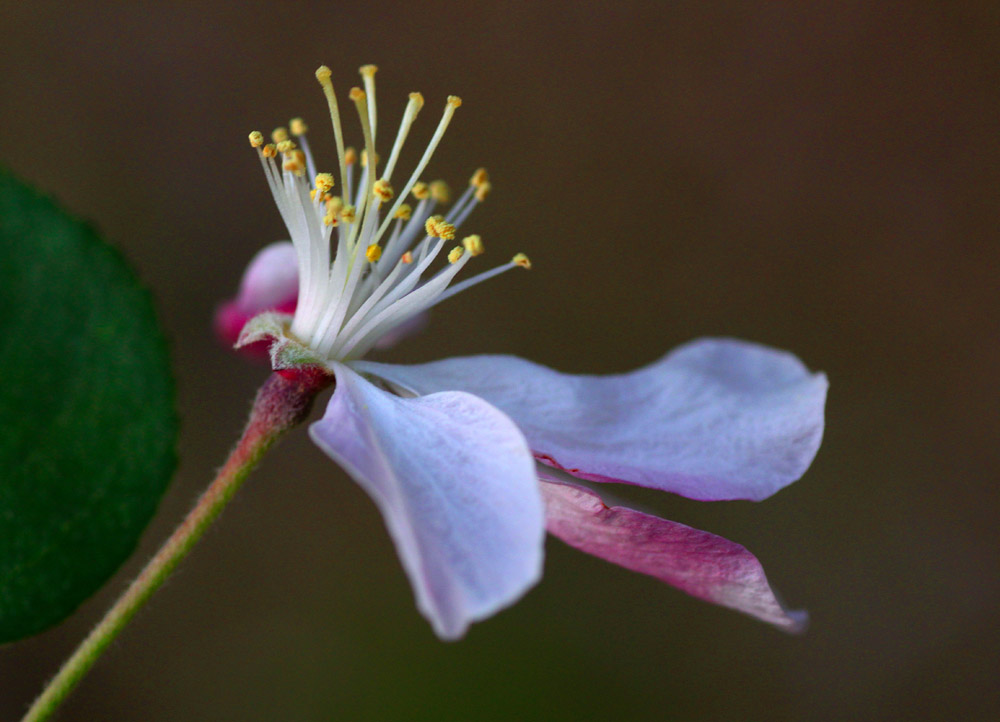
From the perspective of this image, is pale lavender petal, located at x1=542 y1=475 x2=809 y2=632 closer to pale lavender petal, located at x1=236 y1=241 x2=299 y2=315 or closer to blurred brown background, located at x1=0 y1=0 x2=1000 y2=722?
pale lavender petal, located at x1=236 y1=241 x2=299 y2=315

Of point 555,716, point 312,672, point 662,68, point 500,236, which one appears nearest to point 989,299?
point 662,68

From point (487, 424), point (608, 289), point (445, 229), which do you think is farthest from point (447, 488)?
point (608, 289)

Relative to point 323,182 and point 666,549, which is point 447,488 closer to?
point 666,549

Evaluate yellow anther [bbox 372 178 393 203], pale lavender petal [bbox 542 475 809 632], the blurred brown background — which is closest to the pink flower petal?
yellow anther [bbox 372 178 393 203]

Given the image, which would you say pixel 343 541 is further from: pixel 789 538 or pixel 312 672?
pixel 789 538

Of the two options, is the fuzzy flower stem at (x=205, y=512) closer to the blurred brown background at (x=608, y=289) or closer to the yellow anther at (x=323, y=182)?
the yellow anther at (x=323, y=182)
